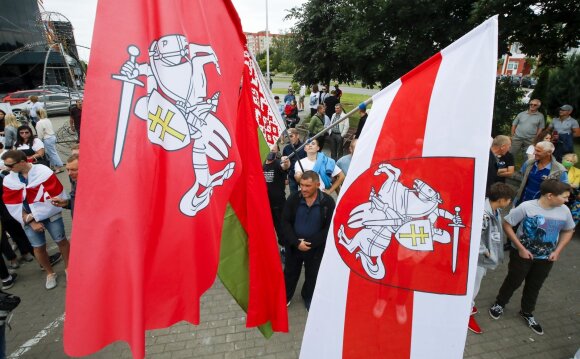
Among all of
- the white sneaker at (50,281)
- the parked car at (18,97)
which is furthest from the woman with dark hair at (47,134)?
the parked car at (18,97)

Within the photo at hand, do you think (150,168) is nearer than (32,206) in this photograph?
Yes

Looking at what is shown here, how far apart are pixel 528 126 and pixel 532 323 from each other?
5670 millimetres

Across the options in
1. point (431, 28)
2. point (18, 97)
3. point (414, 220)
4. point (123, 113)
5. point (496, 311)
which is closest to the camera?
point (123, 113)

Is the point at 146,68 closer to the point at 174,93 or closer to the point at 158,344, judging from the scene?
the point at 174,93

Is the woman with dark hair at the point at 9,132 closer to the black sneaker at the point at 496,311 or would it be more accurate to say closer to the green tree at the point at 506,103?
the black sneaker at the point at 496,311

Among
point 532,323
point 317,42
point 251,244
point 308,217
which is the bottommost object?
point 532,323

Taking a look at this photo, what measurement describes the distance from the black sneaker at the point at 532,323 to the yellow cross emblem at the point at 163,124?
15.2ft

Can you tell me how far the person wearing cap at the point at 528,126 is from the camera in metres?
7.98

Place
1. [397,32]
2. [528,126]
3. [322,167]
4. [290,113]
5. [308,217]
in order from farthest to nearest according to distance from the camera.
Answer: [290,113] → [397,32] → [528,126] → [322,167] → [308,217]

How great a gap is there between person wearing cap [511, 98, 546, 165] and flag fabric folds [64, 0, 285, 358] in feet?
27.3

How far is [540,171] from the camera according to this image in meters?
5.30

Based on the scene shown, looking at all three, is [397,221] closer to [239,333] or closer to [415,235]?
[415,235]

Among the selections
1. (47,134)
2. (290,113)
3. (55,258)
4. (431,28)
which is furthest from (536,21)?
(47,134)

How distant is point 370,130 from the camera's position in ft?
6.98
